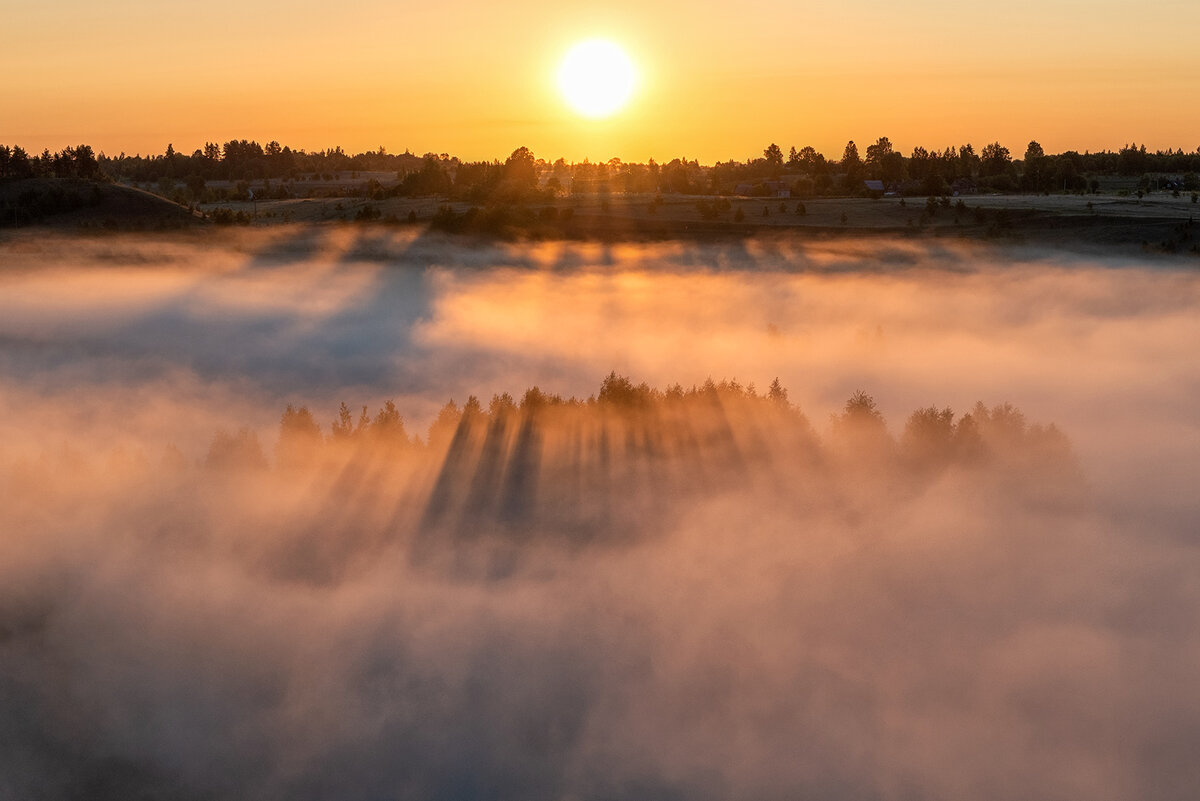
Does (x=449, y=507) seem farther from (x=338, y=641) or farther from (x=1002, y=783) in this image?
(x=1002, y=783)

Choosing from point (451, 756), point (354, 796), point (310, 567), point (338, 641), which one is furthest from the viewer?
point (310, 567)

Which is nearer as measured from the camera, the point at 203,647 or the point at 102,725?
the point at 102,725

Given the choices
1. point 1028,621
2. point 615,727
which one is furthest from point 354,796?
point 1028,621

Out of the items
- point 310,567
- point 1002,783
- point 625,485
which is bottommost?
point 1002,783

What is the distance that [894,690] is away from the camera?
168 m

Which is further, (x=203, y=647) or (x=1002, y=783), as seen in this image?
(x=203, y=647)

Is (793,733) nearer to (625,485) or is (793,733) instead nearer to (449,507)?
(625,485)

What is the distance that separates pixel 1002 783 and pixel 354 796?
88.7 meters

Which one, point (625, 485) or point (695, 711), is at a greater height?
point (625, 485)

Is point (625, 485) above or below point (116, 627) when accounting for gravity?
above

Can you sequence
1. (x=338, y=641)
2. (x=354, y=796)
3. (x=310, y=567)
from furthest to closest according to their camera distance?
(x=310, y=567), (x=338, y=641), (x=354, y=796)

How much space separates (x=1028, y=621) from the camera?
184250 millimetres

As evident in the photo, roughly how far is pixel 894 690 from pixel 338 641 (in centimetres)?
8856

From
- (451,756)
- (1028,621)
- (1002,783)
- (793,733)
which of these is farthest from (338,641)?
(1028,621)
